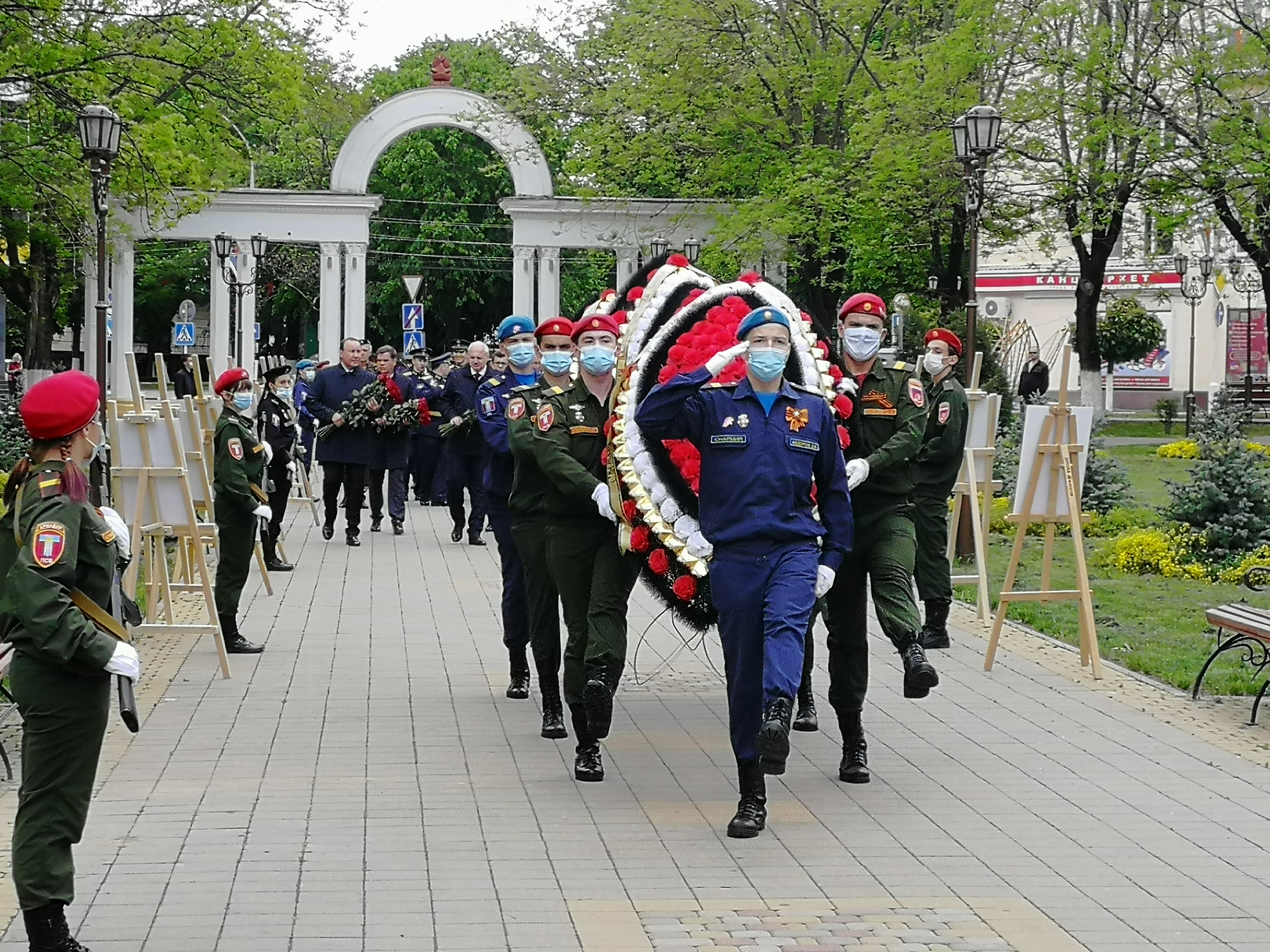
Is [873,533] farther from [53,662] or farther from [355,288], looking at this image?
[355,288]

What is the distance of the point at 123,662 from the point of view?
5441mm

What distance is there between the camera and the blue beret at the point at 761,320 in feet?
24.3

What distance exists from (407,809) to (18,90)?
1899cm

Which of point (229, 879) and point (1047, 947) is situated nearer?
point (1047, 947)

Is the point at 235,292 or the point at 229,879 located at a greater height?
the point at 235,292

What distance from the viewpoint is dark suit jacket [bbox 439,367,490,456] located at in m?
19.1

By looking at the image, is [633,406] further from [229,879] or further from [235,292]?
[235,292]

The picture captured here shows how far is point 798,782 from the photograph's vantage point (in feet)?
27.1

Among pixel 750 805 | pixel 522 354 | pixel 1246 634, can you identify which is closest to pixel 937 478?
pixel 1246 634

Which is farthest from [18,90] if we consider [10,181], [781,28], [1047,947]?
[1047,947]

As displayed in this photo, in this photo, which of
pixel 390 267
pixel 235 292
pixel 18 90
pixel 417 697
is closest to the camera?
pixel 417 697

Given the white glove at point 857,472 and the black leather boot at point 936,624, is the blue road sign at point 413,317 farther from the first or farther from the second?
the white glove at point 857,472

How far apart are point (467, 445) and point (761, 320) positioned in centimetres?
1202

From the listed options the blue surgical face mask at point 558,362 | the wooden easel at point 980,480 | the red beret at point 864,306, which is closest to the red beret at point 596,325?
the blue surgical face mask at point 558,362
